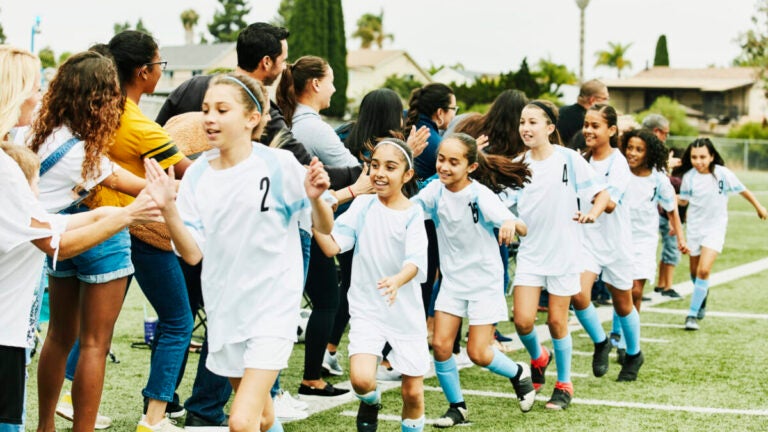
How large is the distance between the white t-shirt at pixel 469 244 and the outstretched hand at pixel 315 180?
1.82 metres

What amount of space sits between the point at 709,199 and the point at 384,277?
632 cm

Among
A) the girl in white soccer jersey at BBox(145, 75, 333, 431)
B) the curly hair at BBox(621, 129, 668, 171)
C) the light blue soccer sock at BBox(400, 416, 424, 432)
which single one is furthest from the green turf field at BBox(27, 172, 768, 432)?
the girl in white soccer jersey at BBox(145, 75, 333, 431)

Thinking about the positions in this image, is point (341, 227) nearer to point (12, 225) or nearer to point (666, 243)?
point (12, 225)

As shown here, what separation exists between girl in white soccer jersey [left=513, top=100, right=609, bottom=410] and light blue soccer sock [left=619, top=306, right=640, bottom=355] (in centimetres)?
99

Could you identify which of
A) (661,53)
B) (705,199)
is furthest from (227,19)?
(705,199)

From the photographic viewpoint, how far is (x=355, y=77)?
8544 centimetres

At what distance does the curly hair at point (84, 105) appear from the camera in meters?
4.72

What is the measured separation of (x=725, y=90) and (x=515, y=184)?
7493cm

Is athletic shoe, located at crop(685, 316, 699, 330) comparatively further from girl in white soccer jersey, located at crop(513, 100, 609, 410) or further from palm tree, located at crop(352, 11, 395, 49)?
palm tree, located at crop(352, 11, 395, 49)

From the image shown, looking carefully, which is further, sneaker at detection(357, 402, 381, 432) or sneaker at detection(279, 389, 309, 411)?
sneaker at detection(279, 389, 309, 411)

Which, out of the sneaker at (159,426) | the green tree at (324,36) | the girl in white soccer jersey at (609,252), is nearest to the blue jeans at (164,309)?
the sneaker at (159,426)

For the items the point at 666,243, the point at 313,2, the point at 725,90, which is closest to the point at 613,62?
the point at 725,90

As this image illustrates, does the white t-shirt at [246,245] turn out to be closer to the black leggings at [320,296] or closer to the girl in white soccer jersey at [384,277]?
the girl in white soccer jersey at [384,277]

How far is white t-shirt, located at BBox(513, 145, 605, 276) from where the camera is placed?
22.0 ft
